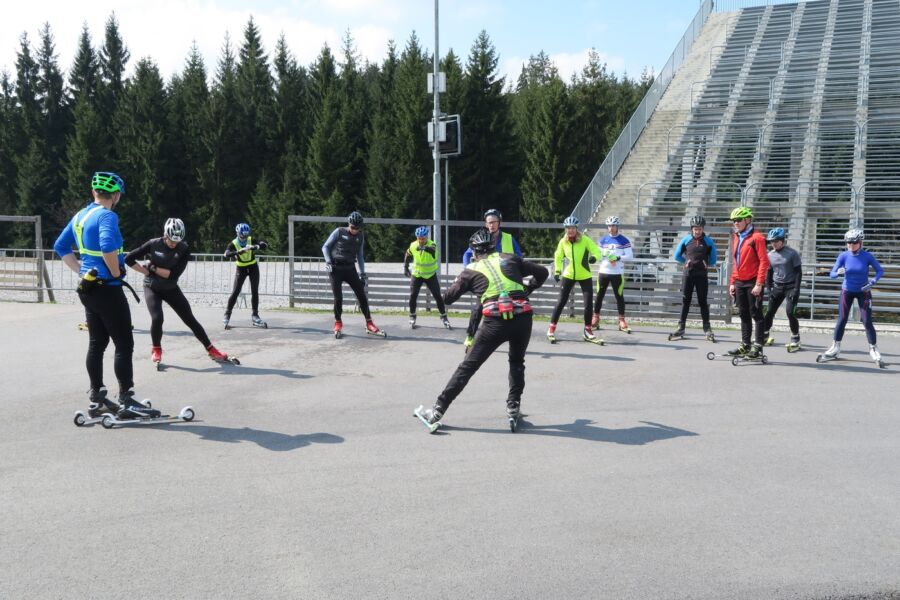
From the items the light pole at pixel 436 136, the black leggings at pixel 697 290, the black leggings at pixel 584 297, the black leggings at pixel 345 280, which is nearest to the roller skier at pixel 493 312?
the black leggings at pixel 584 297

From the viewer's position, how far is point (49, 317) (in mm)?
14227

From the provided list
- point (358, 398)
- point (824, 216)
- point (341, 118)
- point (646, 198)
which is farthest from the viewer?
point (341, 118)

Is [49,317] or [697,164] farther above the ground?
[697,164]

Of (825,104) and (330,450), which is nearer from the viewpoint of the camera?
(330,450)

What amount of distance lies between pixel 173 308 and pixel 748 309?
785 centimetres

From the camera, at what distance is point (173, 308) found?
382 inches

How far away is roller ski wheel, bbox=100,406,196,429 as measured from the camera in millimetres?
7031

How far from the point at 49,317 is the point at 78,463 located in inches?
373

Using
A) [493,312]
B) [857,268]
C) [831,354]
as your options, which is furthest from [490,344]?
[857,268]

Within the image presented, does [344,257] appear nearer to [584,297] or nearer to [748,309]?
[584,297]

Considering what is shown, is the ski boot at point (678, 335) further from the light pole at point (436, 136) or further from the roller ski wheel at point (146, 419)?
the roller ski wheel at point (146, 419)

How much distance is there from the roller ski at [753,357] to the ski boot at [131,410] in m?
7.56

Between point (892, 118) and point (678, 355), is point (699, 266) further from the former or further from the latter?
point (892, 118)

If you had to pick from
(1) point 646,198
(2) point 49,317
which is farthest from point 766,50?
(2) point 49,317
